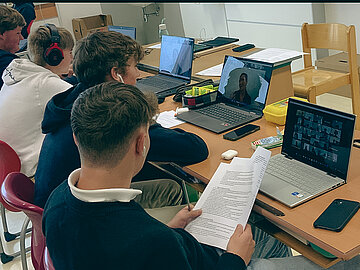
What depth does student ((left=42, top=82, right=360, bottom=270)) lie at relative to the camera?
3.39ft

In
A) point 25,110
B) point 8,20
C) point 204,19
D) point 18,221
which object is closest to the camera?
point 25,110

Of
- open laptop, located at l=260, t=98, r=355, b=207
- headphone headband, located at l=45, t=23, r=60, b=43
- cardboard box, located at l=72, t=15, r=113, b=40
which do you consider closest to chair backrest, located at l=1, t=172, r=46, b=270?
open laptop, located at l=260, t=98, r=355, b=207

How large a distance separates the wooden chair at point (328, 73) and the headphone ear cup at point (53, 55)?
1.59m

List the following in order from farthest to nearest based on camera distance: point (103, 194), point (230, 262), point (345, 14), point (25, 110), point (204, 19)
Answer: point (204, 19)
point (345, 14)
point (25, 110)
point (230, 262)
point (103, 194)

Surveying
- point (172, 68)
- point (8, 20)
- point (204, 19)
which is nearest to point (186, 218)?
point (172, 68)

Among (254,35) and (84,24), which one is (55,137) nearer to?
(254,35)

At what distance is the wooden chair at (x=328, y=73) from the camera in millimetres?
2996

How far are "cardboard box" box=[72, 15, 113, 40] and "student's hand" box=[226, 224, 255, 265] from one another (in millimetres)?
4869

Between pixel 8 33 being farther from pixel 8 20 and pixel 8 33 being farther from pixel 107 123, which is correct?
pixel 107 123

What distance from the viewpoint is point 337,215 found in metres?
1.31

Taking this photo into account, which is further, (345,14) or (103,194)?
(345,14)

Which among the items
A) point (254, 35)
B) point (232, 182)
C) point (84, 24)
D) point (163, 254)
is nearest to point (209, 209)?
point (232, 182)

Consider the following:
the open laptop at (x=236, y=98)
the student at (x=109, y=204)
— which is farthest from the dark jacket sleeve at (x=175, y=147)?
the student at (x=109, y=204)

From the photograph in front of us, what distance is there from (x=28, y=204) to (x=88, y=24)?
4839 mm
